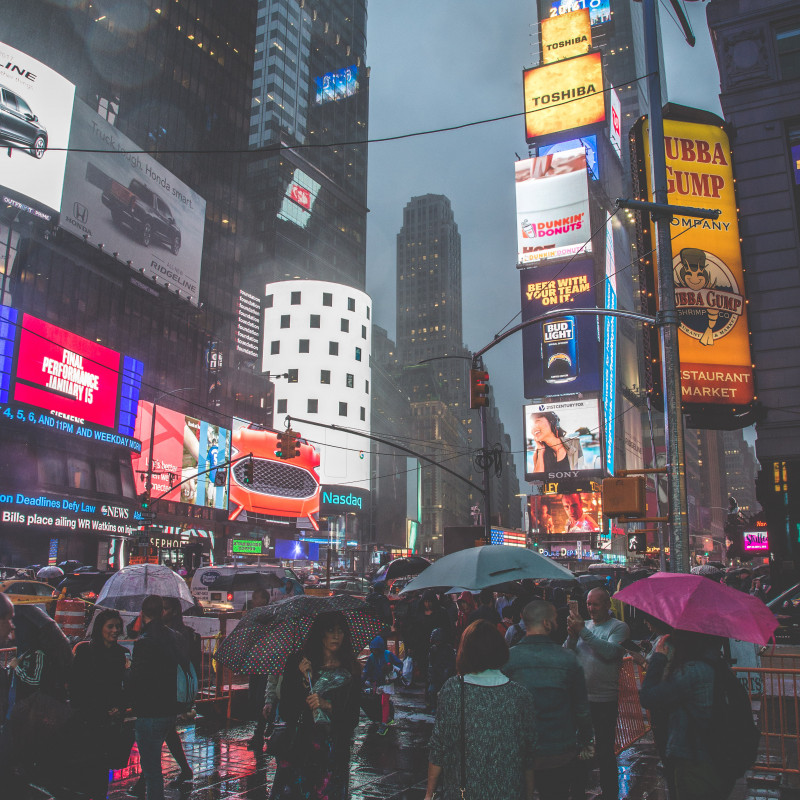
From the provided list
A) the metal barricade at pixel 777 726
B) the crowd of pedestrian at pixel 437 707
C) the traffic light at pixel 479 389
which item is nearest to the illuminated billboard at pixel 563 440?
the traffic light at pixel 479 389

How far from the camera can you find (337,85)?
455 ft

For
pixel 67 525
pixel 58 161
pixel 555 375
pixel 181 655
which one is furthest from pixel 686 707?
pixel 555 375

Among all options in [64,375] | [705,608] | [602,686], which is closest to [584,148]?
[64,375]

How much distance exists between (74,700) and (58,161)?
177ft

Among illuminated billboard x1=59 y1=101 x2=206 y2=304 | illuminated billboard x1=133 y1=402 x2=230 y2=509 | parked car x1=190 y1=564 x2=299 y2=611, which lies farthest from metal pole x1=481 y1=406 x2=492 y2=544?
illuminated billboard x1=59 y1=101 x2=206 y2=304

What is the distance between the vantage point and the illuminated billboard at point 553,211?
7038 centimetres

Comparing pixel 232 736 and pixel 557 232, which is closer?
pixel 232 736

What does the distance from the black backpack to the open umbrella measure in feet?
10.2

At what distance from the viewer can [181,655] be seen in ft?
25.1

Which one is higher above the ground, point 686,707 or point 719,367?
point 719,367

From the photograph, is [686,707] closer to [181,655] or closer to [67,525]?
[181,655]

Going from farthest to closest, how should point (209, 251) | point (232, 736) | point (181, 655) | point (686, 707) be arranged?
point (209, 251)
point (232, 736)
point (181, 655)
point (686, 707)

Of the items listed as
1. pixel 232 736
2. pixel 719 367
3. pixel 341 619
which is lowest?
pixel 232 736

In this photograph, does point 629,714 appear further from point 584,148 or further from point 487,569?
point 584,148
